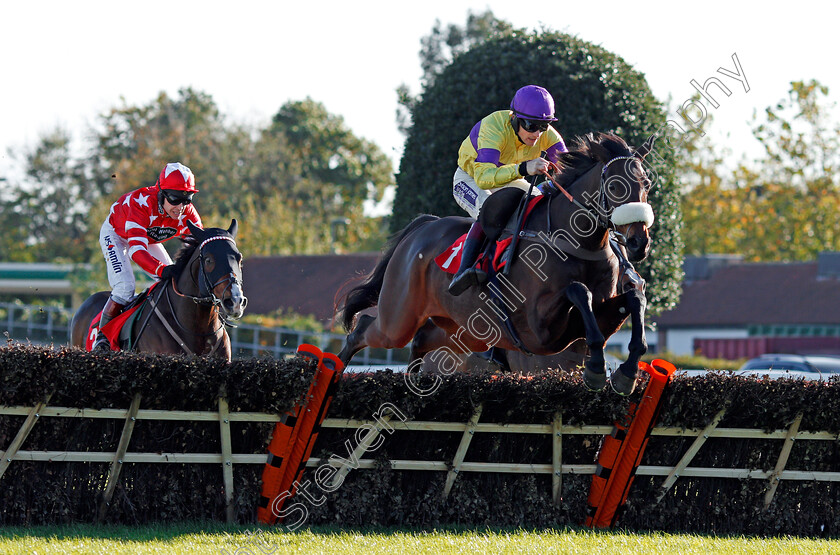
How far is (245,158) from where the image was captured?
48.0 metres

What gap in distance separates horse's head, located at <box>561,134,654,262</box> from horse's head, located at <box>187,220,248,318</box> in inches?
Answer: 94.7

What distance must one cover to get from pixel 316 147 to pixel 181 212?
43643mm

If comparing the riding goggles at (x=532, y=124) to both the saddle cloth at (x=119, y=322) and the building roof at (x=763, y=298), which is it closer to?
the saddle cloth at (x=119, y=322)

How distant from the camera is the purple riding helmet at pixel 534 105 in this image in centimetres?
624

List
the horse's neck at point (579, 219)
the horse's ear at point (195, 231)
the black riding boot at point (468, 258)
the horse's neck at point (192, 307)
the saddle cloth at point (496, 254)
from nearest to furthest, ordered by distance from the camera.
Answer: the horse's neck at point (579, 219) < the saddle cloth at point (496, 254) < the black riding boot at point (468, 258) < the horse's neck at point (192, 307) < the horse's ear at point (195, 231)

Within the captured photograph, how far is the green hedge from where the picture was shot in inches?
210

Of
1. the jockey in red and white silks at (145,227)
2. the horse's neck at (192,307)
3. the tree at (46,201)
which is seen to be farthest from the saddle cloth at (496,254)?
the tree at (46,201)

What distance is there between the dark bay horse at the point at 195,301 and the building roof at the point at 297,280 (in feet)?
52.8

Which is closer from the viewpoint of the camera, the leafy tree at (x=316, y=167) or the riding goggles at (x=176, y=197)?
the riding goggles at (x=176, y=197)

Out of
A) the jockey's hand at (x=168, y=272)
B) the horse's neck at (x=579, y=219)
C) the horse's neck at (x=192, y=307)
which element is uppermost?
the horse's neck at (x=579, y=219)

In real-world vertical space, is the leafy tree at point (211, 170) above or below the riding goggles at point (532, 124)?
below

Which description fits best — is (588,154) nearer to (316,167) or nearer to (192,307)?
(192,307)

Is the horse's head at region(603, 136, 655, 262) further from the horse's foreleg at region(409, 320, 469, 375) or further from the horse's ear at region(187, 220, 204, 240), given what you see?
the horse's ear at region(187, 220, 204, 240)

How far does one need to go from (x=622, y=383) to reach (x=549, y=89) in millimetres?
6693
